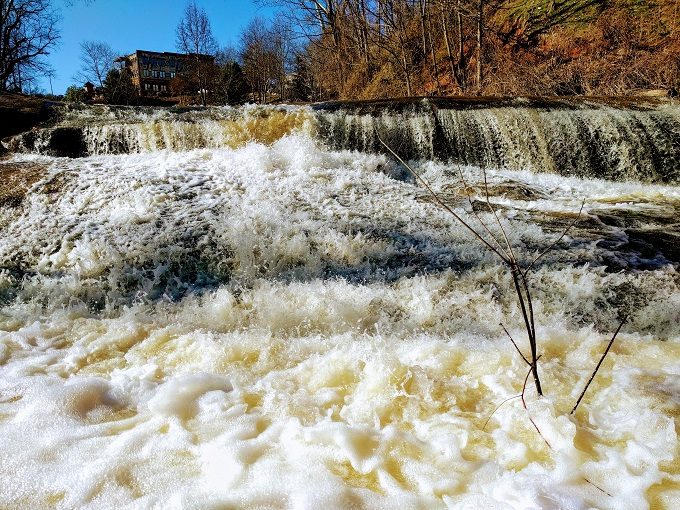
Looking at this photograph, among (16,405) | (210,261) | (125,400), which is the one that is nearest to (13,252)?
(210,261)

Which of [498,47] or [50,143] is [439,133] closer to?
[50,143]

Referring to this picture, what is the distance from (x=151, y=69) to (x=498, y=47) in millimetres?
44827

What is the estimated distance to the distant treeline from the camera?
1101 centimetres

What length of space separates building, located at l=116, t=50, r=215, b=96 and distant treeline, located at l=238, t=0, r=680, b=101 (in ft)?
76.9

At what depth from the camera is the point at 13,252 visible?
404cm

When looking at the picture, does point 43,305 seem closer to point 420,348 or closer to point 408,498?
point 420,348

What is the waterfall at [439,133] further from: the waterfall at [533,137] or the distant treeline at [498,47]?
the distant treeline at [498,47]

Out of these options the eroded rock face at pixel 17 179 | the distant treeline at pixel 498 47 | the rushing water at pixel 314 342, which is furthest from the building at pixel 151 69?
the rushing water at pixel 314 342

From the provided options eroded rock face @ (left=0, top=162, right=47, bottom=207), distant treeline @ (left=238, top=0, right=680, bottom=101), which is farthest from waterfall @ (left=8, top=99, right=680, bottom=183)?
distant treeline @ (left=238, top=0, right=680, bottom=101)

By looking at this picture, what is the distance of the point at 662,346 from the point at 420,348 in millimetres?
1508

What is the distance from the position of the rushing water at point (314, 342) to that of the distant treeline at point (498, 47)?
6.93 meters

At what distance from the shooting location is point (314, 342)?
8.96 ft

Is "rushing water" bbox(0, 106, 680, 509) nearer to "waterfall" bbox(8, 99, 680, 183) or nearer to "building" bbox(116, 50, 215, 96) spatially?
"waterfall" bbox(8, 99, 680, 183)

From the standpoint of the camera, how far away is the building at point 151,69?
40297 mm
